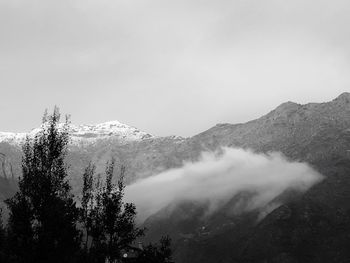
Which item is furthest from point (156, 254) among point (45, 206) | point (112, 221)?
point (45, 206)

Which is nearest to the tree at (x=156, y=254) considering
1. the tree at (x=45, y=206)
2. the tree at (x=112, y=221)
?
the tree at (x=112, y=221)

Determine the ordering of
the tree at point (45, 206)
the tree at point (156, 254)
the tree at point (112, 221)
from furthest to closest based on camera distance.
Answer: the tree at point (112, 221) → the tree at point (156, 254) → the tree at point (45, 206)

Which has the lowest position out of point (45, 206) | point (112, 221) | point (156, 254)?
point (156, 254)

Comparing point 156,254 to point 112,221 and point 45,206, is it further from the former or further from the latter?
point 45,206

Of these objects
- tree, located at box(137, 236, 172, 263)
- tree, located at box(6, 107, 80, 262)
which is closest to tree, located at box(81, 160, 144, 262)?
tree, located at box(137, 236, 172, 263)

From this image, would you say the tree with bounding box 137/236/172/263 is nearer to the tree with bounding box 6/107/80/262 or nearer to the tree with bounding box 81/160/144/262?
the tree with bounding box 81/160/144/262

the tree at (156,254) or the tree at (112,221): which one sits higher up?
the tree at (112,221)

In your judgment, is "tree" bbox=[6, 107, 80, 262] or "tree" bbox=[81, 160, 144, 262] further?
"tree" bbox=[81, 160, 144, 262]

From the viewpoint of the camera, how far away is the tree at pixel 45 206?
5203cm

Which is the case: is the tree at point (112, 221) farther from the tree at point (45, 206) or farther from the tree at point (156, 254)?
the tree at point (45, 206)

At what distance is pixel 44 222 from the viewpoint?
5456cm

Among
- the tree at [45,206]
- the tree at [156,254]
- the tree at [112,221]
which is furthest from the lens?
the tree at [112,221]

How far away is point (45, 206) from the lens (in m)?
55.6

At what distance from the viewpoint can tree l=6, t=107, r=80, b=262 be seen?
52031 millimetres
